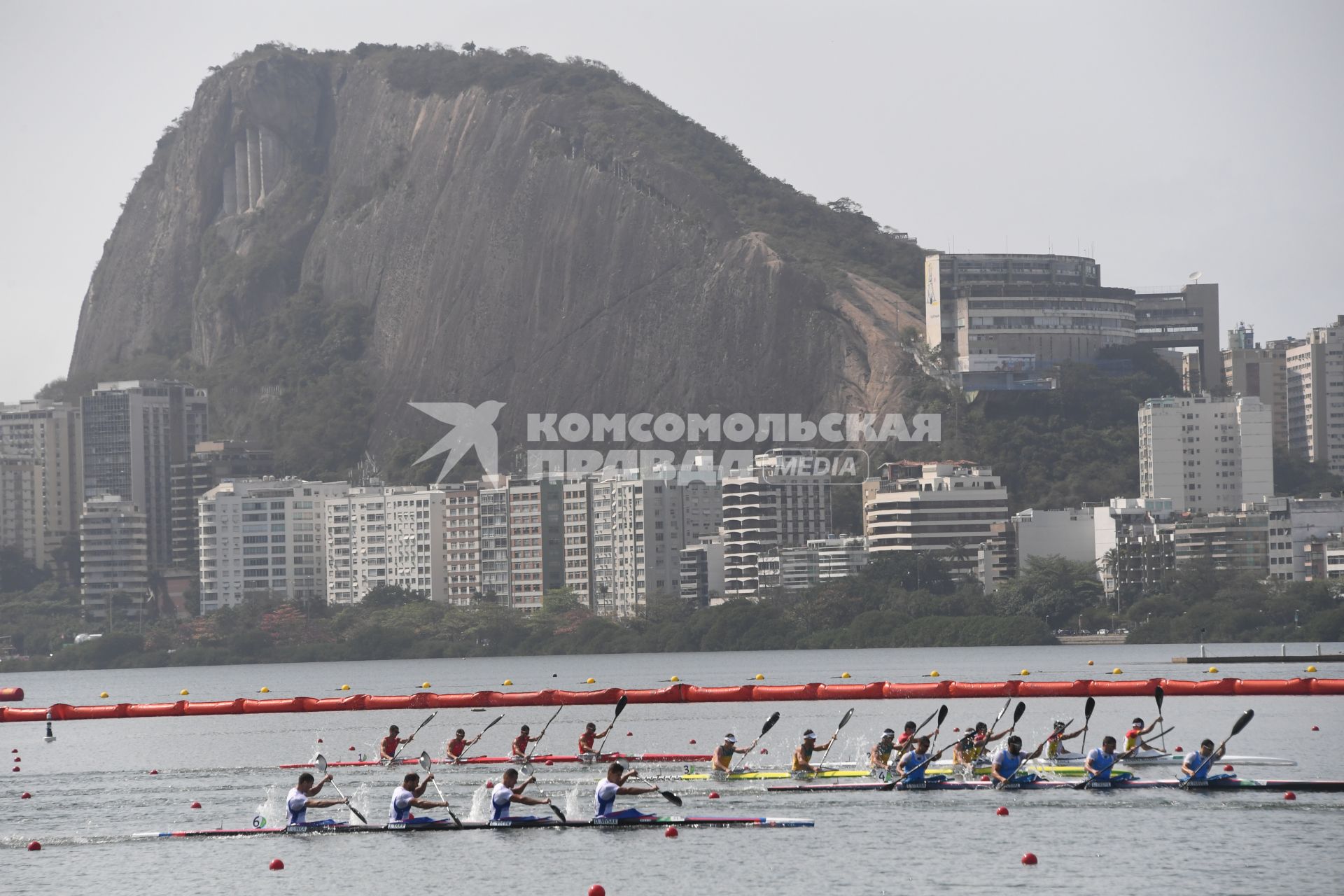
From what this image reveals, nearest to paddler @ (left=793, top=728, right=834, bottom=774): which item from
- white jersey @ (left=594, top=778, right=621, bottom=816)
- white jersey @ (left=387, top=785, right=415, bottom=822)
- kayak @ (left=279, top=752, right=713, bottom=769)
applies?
kayak @ (left=279, top=752, right=713, bottom=769)

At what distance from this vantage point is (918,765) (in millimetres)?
47875

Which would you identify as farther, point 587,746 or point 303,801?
point 587,746

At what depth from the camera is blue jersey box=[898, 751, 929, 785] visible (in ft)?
157

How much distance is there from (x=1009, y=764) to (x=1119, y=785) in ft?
8.20

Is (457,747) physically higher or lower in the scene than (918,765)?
lower

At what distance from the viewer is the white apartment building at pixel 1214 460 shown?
19762 centimetres

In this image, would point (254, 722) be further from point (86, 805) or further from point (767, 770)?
point (767, 770)

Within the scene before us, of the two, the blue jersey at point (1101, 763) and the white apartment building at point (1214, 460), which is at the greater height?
the white apartment building at point (1214, 460)

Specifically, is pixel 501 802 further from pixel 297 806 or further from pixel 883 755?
pixel 883 755

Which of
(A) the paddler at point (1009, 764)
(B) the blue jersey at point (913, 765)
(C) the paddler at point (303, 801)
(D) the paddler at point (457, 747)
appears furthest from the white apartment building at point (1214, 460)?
(C) the paddler at point (303, 801)

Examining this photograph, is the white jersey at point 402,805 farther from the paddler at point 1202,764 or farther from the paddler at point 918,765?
the paddler at point 1202,764

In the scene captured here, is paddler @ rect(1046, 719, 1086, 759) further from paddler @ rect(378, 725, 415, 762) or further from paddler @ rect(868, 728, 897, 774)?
paddler @ rect(378, 725, 415, 762)

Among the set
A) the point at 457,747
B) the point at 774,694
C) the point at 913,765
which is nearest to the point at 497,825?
the point at 913,765

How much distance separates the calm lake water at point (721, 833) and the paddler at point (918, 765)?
0.40 meters
